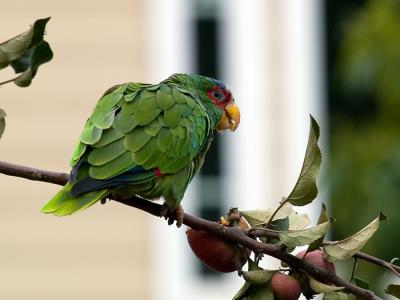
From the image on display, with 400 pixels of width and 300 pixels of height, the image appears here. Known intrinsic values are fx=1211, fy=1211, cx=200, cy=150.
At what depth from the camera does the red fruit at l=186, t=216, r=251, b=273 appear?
7.95 feet

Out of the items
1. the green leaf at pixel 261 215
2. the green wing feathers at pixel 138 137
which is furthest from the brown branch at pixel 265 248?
the green wing feathers at pixel 138 137

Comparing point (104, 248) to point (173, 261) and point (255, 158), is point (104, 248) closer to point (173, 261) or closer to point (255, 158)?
point (173, 261)

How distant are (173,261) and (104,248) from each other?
418 mm

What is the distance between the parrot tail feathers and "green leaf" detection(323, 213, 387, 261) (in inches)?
20.3

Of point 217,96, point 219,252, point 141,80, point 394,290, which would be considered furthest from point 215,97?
point 141,80

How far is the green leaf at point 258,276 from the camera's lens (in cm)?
238

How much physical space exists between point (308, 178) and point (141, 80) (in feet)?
15.4

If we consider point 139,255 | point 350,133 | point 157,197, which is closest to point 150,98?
point 157,197

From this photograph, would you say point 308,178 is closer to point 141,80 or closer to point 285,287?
point 285,287

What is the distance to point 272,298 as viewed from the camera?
2.36 m

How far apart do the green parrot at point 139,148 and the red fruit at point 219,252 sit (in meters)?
0.27

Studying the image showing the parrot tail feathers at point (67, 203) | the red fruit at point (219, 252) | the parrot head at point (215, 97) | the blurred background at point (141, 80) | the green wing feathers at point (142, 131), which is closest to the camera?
the red fruit at point (219, 252)

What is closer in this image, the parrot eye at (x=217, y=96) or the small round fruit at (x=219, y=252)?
the small round fruit at (x=219, y=252)

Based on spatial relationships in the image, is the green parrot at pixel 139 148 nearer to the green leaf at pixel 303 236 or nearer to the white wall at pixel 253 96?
the green leaf at pixel 303 236
